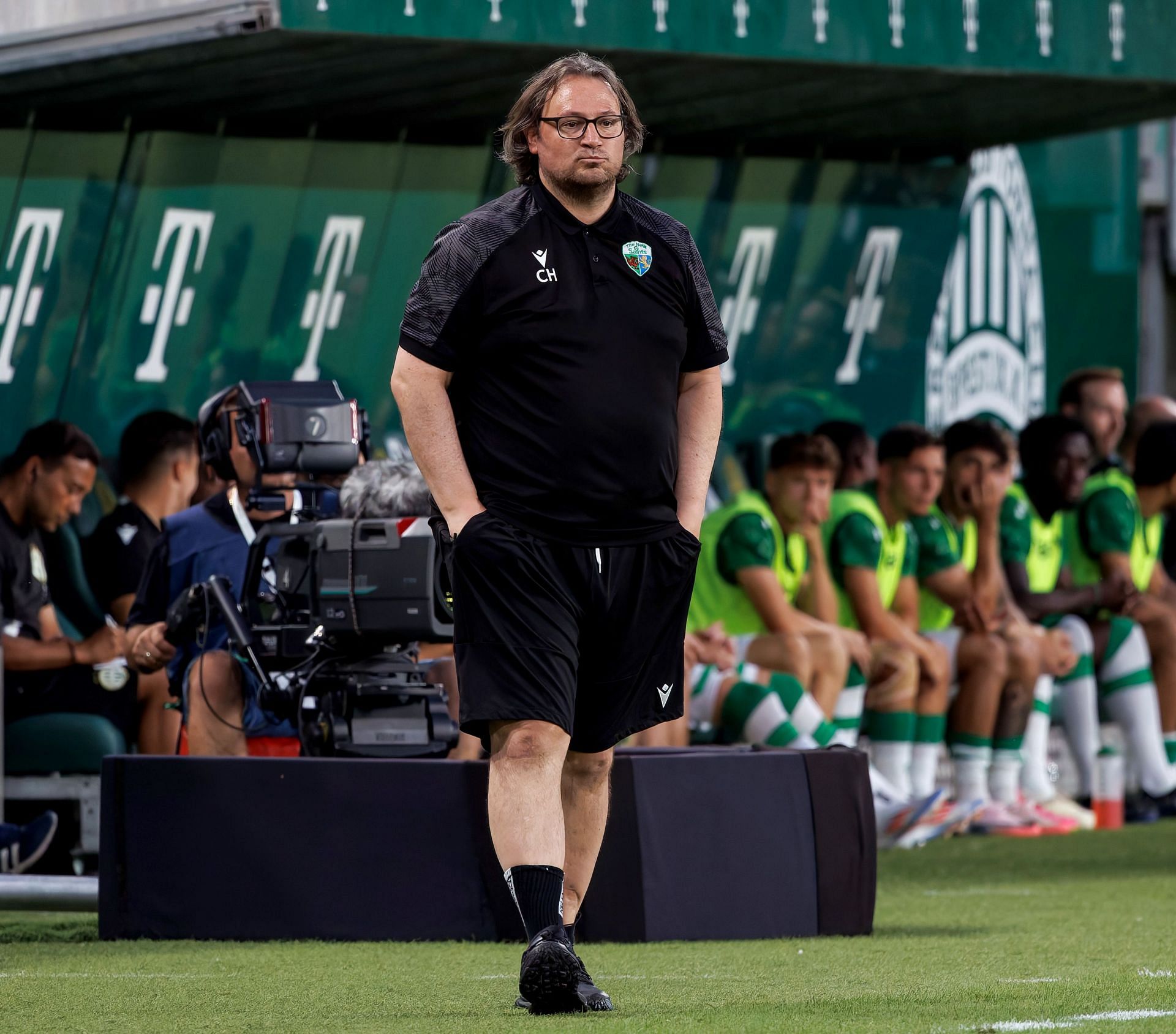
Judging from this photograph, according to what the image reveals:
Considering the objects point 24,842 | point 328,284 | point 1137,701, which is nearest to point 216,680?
point 24,842

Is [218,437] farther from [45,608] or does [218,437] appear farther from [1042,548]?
[1042,548]

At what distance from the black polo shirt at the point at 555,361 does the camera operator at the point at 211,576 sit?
94.3 inches

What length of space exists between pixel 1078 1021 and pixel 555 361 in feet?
4.87

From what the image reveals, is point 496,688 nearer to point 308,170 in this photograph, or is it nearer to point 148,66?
point 148,66

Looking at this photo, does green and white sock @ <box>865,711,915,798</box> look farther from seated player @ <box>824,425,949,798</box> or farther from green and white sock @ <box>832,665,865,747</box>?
green and white sock @ <box>832,665,865,747</box>

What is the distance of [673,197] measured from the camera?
10891 millimetres

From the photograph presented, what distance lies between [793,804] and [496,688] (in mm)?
1933

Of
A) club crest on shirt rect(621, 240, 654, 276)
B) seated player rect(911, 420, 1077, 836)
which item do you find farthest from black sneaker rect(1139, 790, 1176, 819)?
club crest on shirt rect(621, 240, 654, 276)

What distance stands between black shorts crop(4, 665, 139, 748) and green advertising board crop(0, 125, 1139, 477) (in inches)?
41.9

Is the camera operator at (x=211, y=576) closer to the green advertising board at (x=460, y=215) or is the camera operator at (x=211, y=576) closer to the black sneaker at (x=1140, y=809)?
the green advertising board at (x=460, y=215)

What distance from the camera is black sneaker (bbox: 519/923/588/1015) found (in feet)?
14.6

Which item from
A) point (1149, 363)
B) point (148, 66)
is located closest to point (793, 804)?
point (148, 66)

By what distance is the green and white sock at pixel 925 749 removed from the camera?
10.2 m

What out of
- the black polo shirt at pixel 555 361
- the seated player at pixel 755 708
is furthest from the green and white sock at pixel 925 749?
the black polo shirt at pixel 555 361
